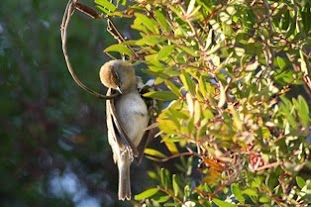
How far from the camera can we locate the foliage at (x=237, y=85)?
107 centimetres

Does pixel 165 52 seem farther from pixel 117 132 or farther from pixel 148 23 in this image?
pixel 117 132

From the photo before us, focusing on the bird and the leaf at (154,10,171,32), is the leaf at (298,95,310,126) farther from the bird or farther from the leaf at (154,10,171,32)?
the bird

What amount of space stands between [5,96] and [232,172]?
185 centimetres

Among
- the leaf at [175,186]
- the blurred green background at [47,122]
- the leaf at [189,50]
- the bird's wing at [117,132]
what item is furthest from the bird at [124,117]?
the blurred green background at [47,122]

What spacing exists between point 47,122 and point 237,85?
187 cm

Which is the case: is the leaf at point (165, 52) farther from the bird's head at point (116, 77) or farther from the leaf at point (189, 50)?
the bird's head at point (116, 77)

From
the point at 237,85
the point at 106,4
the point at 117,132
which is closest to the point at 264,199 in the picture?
the point at 237,85

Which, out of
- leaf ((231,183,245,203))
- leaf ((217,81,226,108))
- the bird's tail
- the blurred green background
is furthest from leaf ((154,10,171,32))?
the blurred green background

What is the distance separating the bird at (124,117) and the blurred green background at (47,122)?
1023mm

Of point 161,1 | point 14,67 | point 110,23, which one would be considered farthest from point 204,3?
point 14,67

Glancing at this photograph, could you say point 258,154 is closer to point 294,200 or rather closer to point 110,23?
point 294,200

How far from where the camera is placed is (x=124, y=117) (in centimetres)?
168

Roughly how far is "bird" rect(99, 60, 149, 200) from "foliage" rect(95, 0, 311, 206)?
0.33 metres

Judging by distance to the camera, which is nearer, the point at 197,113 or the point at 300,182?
the point at 197,113
